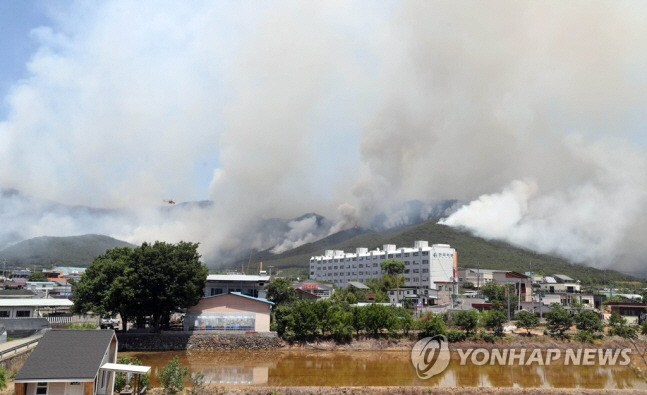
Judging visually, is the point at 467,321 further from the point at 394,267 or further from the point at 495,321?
the point at 394,267

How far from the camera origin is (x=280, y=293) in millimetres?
58438

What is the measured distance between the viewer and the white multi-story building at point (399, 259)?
344 ft

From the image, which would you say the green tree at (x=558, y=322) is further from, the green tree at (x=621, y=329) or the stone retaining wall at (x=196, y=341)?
the stone retaining wall at (x=196, y=341)

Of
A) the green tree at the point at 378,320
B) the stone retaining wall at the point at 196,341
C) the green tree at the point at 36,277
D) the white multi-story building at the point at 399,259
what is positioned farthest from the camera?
the green tree at the point at 36,277

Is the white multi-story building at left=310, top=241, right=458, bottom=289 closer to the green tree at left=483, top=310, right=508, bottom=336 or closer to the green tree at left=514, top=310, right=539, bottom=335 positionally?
the green tree at left=514, top=310, right=539, bottom=335

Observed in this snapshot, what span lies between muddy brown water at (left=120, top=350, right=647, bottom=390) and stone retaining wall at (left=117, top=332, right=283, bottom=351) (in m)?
1.04

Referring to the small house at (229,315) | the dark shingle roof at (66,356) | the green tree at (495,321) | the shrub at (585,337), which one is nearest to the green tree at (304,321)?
the small house at (229,315)

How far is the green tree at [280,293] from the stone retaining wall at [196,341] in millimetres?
13339

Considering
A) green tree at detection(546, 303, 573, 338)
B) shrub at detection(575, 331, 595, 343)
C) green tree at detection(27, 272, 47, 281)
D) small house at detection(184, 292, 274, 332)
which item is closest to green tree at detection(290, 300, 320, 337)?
small house at detection(184, 292, 274, 332)

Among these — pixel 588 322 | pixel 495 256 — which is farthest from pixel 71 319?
pixel 495 256

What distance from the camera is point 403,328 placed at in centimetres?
4897

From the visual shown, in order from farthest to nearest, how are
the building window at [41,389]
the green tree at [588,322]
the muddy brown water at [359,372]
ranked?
the green tree at [588,322]
the muddy brown water at [359,372]
the building window at [41,389]

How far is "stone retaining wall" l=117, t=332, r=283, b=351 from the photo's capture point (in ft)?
136

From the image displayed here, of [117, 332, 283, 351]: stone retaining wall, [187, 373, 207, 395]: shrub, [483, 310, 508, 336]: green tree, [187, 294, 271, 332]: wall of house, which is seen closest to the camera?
[187, 373, 207, 395]: shrub
